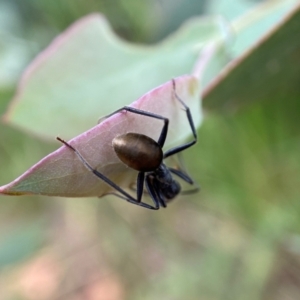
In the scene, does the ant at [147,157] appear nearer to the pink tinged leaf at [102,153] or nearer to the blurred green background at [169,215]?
the pink tinged leaf at [102,153]

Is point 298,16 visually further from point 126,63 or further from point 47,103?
point 47,103

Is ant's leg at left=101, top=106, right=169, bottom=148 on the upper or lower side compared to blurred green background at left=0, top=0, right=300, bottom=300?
upper

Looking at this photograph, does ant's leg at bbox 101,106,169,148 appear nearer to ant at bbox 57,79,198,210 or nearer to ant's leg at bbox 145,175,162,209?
ant at bbox 57,79,198,210

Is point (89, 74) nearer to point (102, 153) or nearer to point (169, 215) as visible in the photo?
point (102, 153)

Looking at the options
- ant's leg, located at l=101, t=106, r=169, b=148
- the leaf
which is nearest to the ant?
ant's leg, located at l=101, t=106, r=169, b=148

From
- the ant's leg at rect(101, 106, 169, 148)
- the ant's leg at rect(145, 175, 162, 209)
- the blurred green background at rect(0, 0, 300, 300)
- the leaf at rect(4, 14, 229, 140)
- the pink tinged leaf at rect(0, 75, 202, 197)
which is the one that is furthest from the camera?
the blurred green background at rect(0, 0, 300, 300)
